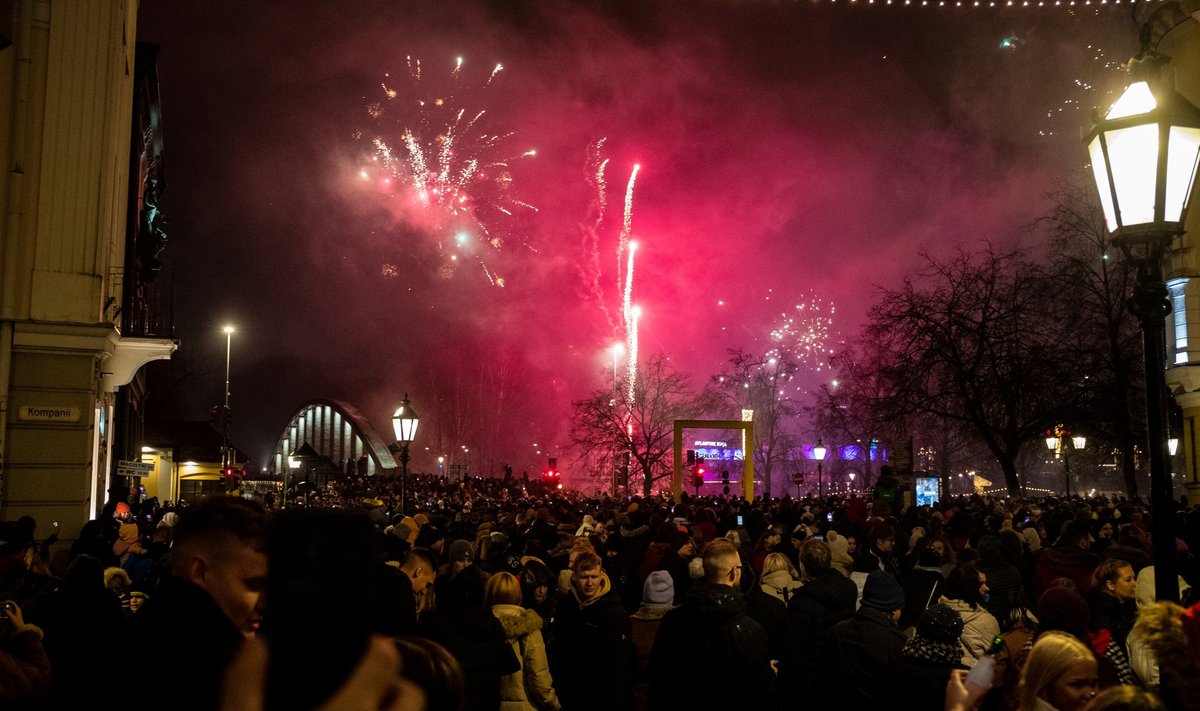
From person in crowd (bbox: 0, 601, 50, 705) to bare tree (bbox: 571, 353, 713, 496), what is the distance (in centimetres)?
5172

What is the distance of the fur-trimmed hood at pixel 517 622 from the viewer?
235 inches

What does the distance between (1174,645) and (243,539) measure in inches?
141

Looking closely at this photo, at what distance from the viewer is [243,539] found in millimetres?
2893

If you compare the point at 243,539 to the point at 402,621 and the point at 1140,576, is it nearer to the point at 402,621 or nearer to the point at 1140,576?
the point at 402,621

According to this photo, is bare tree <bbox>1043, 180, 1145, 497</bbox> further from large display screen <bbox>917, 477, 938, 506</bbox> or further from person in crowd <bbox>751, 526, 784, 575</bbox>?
person in crowd <bbox>751, 526, 784, 575</bbox>

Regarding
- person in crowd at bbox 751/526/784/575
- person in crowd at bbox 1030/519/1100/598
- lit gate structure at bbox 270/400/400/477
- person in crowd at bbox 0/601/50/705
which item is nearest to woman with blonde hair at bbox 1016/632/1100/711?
person in crowd at bbox 0/601/50/705

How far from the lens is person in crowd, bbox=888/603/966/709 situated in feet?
14.9

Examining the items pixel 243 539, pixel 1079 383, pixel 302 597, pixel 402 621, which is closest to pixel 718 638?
pixel 402 621

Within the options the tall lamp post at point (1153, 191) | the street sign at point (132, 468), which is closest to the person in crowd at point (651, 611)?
the tall lamp post at point (1153, 191)

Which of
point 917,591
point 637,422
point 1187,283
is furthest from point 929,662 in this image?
point 637,422

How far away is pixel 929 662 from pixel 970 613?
1442 millimetres

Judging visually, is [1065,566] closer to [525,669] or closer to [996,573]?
[996,573]

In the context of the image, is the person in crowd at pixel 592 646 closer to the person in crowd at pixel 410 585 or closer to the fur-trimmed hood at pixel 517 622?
the fur-trimmed hood at pixel 517 622

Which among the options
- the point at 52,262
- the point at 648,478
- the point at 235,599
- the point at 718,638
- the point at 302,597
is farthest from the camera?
the point at 648,478
